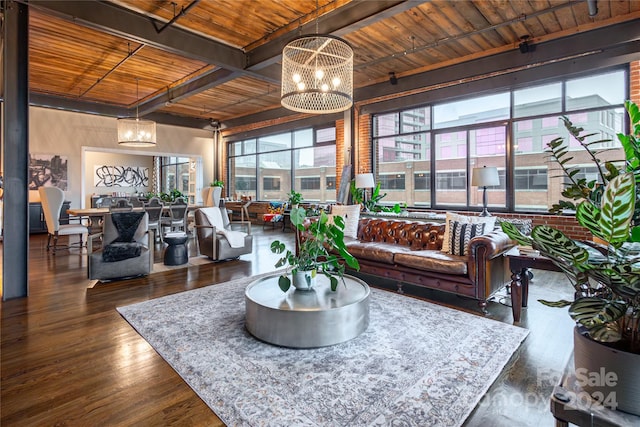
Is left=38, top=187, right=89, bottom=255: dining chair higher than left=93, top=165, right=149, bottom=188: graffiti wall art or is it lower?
lower

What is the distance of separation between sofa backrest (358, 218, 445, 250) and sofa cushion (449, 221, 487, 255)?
0.36 meters

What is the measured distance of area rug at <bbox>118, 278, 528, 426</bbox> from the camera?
6.17 feet

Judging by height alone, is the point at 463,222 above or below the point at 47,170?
below

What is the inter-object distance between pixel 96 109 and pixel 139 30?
584 cm

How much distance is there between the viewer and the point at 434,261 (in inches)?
147

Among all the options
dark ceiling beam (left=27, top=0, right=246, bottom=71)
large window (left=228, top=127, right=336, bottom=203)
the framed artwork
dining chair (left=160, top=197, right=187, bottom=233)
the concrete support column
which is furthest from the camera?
large window (left=228, top=127, right=336, bottom=203)

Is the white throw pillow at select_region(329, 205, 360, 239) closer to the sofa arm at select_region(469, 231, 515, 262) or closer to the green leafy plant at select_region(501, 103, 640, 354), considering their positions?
the sofa arm at select_region(469, 231, 515, 262)

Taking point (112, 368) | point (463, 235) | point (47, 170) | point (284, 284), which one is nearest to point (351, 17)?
point (463, 235)

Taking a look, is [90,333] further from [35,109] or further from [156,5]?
[35,109]

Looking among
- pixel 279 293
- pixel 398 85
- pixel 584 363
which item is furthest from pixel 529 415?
pixel 398 85

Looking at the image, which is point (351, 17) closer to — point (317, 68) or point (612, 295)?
point (317, 68)

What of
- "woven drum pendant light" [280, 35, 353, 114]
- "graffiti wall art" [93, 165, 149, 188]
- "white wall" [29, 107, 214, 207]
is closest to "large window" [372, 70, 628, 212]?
"woven drum pendant light" [280, 35, 353, 114]

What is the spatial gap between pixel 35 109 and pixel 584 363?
11567 millimetres

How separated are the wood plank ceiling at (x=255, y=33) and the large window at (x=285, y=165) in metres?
2.62
